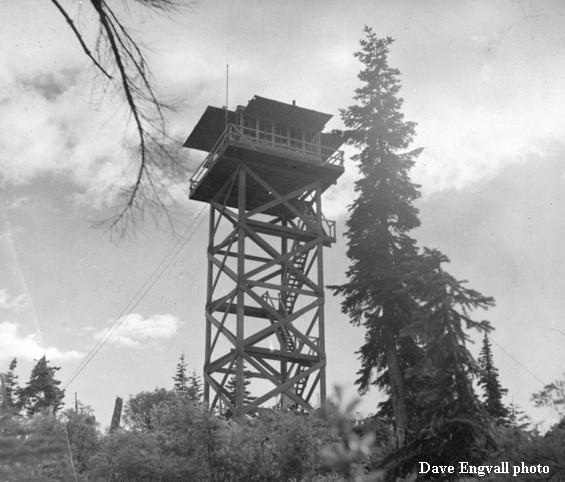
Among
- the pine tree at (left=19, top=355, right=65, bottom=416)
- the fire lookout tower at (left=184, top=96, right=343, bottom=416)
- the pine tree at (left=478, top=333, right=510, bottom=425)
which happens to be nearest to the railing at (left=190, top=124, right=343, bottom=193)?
the fire lookout tower at (left=184, top=96, right=343, bottom=416)

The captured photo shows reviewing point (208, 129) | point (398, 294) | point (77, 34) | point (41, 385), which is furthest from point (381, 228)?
point (41, 385)

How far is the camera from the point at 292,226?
26.3 m

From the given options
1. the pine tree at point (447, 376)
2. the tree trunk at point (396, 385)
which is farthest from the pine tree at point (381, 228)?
the pine tree at point (447, 376)

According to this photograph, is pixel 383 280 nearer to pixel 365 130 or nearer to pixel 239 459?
pixel 365 130

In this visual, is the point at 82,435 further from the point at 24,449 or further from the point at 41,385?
the point at 41,385

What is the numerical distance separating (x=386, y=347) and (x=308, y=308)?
3.07m

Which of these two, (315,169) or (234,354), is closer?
(234,354)

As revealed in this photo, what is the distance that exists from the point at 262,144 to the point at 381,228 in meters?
5.08

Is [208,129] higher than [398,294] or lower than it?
higher

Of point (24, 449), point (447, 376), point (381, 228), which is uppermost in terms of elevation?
point (381, 228)

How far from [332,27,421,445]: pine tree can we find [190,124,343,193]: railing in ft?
4.40

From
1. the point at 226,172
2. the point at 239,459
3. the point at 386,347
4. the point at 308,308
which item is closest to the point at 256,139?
the point at 226,172

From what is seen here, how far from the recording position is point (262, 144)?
962 inches

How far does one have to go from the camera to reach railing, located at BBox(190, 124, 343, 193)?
78.6 ft
